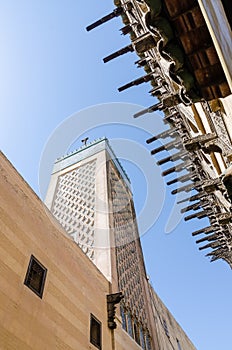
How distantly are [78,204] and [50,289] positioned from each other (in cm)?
528

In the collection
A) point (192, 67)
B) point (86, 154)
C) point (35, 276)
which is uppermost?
point (86, 154)

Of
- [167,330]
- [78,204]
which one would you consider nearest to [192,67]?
[78,204]

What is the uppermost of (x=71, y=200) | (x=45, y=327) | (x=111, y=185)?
(x=111, y=185)

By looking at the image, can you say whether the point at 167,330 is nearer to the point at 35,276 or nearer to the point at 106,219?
the point at 106,219

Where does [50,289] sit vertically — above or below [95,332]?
above

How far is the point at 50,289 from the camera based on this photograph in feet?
16.1

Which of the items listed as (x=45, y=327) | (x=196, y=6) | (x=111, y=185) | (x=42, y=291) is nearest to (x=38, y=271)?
(x=42, y=291)

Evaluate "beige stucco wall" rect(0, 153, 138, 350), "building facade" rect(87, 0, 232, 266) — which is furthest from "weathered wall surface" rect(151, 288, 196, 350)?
"building facade" rect(87, 0, 232, 266)

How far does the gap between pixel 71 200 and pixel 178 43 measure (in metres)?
8.81

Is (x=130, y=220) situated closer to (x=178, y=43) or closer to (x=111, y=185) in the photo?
(x=111, y=185)

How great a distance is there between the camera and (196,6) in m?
1.93

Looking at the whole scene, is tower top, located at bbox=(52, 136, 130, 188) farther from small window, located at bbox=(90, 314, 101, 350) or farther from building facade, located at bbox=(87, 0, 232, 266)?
small window, located at bbox=(90, 314, 101, 350)

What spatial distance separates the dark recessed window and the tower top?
8.11 meters

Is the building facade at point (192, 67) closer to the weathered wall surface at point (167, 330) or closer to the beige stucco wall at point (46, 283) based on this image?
the beige stucco wall at point (46, 283)
